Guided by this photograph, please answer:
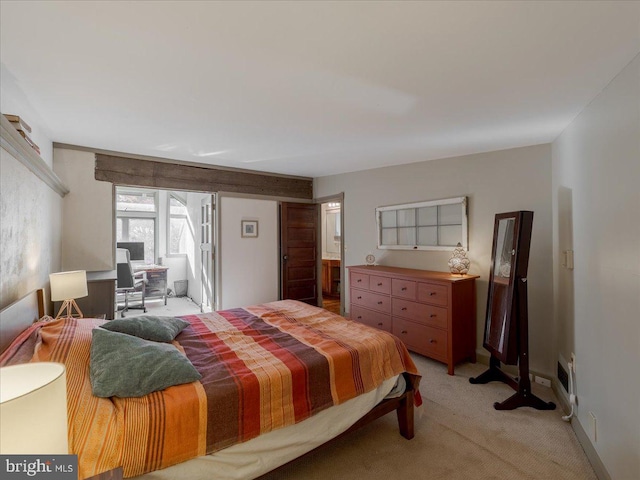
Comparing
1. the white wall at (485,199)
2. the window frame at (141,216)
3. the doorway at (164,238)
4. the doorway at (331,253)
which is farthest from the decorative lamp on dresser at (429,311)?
the window frame at (141,216)

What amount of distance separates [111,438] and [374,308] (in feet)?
10.1

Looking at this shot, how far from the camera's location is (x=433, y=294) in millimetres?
3191

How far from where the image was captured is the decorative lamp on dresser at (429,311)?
3.09 meters

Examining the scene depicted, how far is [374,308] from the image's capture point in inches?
151

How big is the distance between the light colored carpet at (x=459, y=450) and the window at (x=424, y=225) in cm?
177

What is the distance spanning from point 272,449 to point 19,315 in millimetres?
1707

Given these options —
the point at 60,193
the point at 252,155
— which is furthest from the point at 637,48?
the point at 60,193

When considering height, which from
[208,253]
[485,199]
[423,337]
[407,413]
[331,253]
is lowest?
[407,413]

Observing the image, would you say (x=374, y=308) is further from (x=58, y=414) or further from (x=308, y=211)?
(x=58, y=414)

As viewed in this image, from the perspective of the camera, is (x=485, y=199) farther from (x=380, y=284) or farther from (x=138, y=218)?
(x=138, y=218)

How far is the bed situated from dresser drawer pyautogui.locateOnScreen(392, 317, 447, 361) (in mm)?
1088

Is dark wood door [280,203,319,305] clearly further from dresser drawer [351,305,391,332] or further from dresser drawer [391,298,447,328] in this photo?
dresser drawer [391,298,447,328]

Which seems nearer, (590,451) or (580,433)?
(590,451)

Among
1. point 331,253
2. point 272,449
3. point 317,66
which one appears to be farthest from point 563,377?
point 331,253
